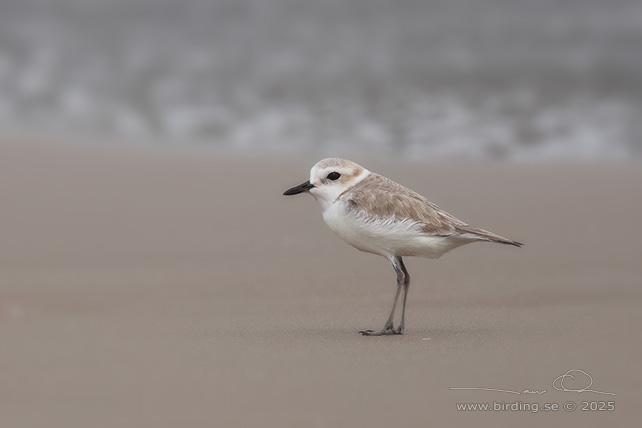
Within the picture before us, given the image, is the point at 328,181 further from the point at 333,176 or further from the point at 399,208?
the point at 399,208

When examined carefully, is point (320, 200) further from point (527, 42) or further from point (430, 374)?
point (527, 42)

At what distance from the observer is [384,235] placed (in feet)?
17.4

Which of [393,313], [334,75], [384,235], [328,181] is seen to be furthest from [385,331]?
[334,75]

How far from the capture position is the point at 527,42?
13250mm

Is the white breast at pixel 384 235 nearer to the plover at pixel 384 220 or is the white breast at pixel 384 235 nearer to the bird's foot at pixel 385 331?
the plover at pixel 384 220

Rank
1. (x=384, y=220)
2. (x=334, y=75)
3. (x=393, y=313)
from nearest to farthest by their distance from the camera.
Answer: (x=384, y=220)
(x=393, y=313)
(x=334, y=75)

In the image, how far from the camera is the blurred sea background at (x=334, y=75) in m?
10.8

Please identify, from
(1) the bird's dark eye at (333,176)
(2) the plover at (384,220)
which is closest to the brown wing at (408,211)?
(2) the plover at (384,220)

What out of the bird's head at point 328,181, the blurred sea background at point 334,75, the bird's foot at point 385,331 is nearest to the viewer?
the bird's foot at point 385,331

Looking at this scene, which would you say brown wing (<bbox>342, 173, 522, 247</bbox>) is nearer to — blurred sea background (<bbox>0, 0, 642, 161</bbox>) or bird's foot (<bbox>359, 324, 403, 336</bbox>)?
bird's foot (<bbox>359, 324, 403, 336</bbox>)

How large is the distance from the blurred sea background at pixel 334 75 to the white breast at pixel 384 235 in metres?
4.78

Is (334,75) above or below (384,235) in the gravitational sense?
above

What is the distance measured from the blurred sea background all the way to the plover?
15.5ft

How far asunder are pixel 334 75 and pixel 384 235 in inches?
293
